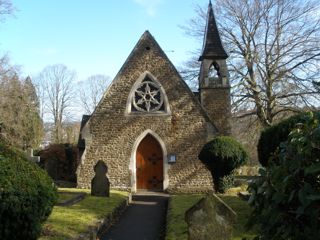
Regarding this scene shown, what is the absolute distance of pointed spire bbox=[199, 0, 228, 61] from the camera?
24906 millimetres

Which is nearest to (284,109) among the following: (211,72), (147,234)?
(211,72)

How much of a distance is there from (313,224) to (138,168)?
2000cm

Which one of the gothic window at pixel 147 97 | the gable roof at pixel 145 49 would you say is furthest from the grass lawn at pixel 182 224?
the gable roof at pixel 145 49

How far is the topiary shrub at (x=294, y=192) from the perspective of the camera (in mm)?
2842

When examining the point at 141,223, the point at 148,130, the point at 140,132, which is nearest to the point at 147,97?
the point at 148,130

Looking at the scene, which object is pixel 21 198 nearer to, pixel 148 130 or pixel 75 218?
pixel 75 218

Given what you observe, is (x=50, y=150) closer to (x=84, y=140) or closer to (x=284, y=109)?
(x=84, y=140)

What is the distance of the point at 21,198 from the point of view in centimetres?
656

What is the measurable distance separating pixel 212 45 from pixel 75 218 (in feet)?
56.5

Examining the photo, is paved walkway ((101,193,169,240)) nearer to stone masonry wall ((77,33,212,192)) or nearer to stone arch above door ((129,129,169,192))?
stone arch above door ((129,129,169,192))

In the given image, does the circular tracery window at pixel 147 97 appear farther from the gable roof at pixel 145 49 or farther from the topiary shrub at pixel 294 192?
the topiary shrub at pixel 294 192

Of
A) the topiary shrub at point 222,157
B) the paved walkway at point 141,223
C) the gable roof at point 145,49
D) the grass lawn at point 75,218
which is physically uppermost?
the gable roof at point 145,49

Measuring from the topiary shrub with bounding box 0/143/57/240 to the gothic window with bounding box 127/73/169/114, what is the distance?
15.3 m

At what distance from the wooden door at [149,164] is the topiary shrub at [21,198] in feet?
50.2
